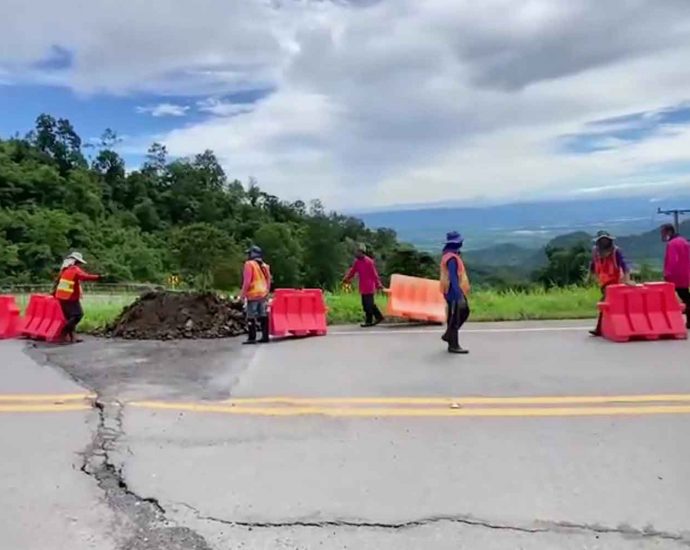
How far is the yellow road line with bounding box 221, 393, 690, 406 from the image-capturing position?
24.0 ft

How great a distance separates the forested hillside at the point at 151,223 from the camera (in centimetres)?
5569

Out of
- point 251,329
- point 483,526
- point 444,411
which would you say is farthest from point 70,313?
point 483,526

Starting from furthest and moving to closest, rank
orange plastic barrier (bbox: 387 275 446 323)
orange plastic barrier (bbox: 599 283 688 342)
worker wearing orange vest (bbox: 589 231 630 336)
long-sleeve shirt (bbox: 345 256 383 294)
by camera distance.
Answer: long-sleeve shirt (bbox: 345 256 383 294)
orange plastic barrier (bbox: 387 275 446 323)
worker wearing orange vest (bbox: 589 231 630 336)
orange plastic barrier (bbox: 599 283 688 342)

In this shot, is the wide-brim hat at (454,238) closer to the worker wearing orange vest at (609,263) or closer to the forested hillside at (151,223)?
the worker wearing orange vest at (609,263)

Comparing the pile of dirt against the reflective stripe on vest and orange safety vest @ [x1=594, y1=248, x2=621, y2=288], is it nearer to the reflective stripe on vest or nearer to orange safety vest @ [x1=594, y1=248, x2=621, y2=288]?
the reflective stripe on vest

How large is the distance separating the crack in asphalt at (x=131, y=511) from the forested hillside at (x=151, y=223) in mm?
20137

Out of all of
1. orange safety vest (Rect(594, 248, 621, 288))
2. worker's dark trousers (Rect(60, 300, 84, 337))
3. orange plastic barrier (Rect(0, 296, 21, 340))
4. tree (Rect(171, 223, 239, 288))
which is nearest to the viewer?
orange safety vest (Rect(594, 248, 621, 288))

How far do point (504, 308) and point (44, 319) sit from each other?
8.71 meters

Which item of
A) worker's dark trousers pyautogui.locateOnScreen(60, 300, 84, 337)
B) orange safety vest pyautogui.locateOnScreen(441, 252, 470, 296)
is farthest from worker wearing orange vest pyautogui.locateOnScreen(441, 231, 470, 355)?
worker's dark trousers pyautogui.locateOnScreen(60, 300, 84, 337)

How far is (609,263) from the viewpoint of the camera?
476 inches

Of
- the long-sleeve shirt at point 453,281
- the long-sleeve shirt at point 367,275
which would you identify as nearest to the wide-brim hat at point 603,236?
the long-sleeve shirt at point 453,281

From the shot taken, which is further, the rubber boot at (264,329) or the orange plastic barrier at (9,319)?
the orange plastic barrier at (9,319)

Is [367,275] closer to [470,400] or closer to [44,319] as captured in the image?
[44,319]

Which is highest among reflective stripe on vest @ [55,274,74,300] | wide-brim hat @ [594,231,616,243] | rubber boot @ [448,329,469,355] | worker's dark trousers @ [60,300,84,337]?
wide-brim hat @ [594,231,616,243]
